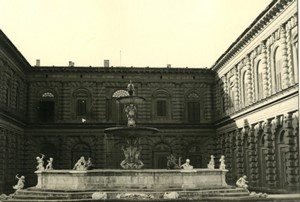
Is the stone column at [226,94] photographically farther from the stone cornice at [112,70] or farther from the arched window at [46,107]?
the arched window at [46,107]

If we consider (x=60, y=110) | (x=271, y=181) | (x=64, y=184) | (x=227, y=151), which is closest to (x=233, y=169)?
(x=227, y=151)

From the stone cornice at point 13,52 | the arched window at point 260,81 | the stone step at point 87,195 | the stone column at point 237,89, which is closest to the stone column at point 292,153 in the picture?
the stone step at point 87,195

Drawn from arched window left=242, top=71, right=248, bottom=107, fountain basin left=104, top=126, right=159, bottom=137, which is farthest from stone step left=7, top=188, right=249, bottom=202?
arched window left=242, top=71, right=248, bottom=107

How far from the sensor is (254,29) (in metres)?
33.1

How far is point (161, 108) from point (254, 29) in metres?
15.7

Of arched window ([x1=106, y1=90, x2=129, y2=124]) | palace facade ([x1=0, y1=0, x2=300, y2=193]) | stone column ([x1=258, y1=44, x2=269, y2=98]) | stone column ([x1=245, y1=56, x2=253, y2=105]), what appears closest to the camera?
stone column ([x1=258, y1=44, x2=269, y2=98])

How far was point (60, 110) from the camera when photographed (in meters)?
45.2

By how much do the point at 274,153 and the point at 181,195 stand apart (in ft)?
33.1

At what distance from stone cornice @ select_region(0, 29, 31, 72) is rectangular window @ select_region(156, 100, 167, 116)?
12.9 meters

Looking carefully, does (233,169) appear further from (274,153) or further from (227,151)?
(274,153)

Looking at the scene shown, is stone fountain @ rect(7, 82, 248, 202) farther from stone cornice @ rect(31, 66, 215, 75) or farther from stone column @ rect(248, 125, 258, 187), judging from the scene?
stone cornice @ rect(31, 66, 215, 75)

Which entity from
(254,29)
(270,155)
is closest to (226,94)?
(254,29)

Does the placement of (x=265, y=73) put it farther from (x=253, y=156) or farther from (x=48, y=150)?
(x=48, y=150)

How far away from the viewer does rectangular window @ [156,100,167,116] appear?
46344 millimetres
